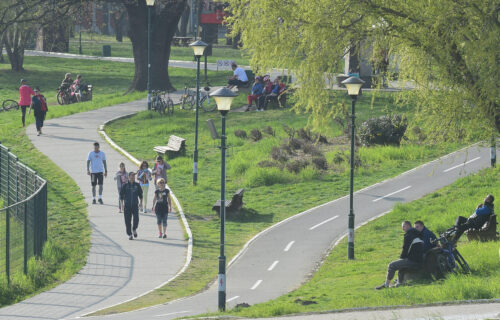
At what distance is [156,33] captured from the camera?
141 feet

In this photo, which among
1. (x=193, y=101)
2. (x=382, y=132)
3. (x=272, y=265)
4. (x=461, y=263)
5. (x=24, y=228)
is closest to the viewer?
(x=461, y=263)

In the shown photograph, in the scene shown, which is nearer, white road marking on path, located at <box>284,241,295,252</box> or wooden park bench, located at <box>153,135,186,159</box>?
white road marking on path, located at <box>284,241,295,252</box>

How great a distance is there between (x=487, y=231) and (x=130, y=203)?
7.95 m

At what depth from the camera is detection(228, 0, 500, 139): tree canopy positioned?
1548 cm

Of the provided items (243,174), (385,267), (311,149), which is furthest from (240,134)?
(385,267)

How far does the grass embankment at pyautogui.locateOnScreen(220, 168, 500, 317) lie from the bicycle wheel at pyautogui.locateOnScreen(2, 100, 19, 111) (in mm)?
24717

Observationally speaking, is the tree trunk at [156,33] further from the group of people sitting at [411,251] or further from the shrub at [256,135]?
the group of people sitting at [411,251]

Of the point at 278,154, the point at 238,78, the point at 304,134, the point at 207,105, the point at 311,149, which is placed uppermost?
the point at 238,78

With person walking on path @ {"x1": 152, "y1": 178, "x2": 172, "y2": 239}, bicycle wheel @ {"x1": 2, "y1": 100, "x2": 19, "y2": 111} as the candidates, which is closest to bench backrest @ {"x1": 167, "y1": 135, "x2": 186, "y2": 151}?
person walking on path @ {"x1": 152, "y1": 178, "x2": 172, "y2": 239}

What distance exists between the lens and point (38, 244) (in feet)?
65.1

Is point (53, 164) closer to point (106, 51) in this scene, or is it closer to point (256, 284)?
point (256, 284)

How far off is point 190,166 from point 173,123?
24.7 ft

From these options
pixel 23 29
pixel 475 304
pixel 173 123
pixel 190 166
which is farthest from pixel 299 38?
pixel 23 29

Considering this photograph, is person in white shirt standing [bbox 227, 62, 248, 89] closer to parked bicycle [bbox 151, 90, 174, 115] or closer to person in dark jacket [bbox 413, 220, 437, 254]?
parked bicycle [bbox 151, 90, 174, 115]
